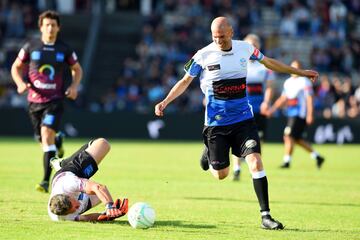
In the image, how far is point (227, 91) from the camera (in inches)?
435

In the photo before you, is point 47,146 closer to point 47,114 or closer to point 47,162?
A: point 47,162

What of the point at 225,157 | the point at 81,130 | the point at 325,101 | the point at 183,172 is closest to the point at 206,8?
the point at 325,101

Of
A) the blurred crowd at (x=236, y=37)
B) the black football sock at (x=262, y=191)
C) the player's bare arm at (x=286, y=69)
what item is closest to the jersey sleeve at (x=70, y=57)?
the player's bare arm at (x=286, y=69)

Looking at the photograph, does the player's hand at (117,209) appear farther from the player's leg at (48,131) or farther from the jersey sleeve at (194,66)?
the player's leg at (48,131)

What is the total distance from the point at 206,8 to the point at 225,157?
29170 mm

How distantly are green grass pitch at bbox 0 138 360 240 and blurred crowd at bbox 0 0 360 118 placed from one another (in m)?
9.58

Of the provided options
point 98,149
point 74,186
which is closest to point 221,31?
point 98,149

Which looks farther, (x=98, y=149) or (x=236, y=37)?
(x=236, y=37)

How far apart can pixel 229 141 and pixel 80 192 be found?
2076mm

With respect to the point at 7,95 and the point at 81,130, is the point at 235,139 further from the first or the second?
the point at 7,95

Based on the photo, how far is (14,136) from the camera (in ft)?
103

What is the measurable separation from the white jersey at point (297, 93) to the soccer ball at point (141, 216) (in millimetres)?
10174

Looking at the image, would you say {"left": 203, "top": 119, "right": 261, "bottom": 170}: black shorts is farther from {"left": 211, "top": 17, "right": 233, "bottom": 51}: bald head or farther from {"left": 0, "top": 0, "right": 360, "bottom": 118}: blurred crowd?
{"left": 0, "top": 0, "right": 360, "bottom": 118}: blurred crowd

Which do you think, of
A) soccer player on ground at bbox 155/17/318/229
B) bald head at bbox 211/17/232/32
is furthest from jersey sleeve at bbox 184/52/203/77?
bald head at bbox 211/17/232/32
